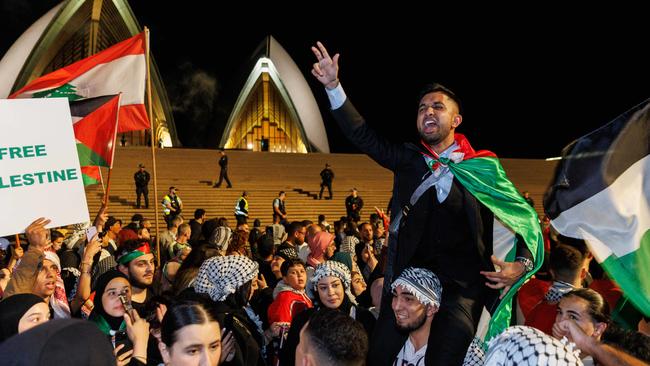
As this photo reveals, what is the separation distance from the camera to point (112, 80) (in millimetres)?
7051

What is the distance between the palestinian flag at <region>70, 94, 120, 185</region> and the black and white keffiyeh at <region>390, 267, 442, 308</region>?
13.8 feet

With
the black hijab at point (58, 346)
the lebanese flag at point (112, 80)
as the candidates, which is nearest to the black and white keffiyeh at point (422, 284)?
the black hijab at point (58, 346)

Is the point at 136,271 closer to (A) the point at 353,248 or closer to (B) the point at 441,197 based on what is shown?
(B) the point at 441,197

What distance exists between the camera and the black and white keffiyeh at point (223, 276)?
11.8 feet

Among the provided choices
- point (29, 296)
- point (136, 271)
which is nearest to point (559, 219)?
point (29, 296)

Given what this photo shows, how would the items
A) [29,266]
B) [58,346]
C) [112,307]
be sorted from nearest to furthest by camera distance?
1. [58,346]
2. [112,307]
3. [29,266]

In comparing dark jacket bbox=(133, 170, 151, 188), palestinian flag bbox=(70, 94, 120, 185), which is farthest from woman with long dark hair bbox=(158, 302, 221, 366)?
dark jacket bbox=(133, 170, 151, 188)

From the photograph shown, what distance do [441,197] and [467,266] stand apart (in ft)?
1.08

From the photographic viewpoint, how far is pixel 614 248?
96.9 inches

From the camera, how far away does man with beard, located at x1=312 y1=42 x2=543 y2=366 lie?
2.99 m

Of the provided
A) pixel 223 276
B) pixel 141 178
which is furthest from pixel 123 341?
pixel 141 178

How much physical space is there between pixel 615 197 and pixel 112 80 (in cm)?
572

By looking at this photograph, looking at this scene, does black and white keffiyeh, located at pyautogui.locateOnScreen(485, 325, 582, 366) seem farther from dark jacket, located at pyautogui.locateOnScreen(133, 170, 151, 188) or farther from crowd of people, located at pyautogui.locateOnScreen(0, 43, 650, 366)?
dark jacket, located at pyautogui.locateOnScreen(133, 170, 151, 188)

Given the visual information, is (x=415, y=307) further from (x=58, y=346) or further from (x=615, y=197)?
(x=58, y=346)
